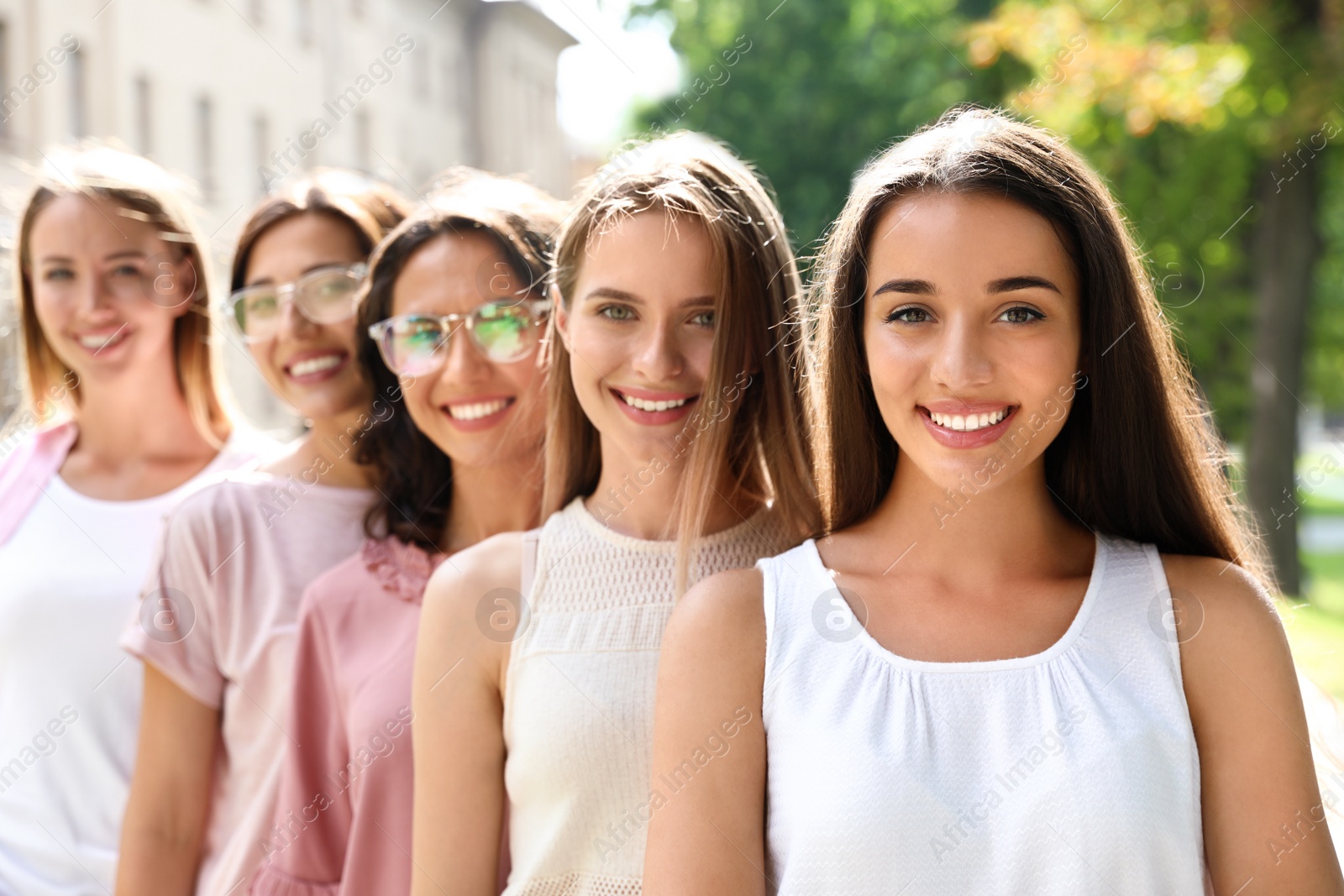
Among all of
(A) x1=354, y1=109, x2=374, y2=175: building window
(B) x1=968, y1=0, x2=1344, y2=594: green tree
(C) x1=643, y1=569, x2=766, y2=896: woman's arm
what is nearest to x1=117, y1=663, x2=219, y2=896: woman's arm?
(C) x1=643, y1=569, x2=766, y2=896: woman's arm

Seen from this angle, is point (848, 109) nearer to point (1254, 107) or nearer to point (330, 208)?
point (1254, 107)

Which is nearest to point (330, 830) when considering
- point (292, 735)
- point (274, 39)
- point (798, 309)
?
point (292, 735)

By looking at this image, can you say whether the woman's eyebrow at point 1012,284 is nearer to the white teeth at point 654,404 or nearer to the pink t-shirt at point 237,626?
the white teeth at point 654,404

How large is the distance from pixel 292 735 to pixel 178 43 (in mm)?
20286

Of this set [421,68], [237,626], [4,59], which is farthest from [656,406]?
[421,68]

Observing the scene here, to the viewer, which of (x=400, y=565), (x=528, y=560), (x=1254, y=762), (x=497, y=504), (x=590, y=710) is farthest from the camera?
(x=497, y=504)

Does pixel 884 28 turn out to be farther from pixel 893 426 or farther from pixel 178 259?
pixel 893 426

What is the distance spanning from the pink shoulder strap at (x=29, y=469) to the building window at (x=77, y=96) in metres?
15.9

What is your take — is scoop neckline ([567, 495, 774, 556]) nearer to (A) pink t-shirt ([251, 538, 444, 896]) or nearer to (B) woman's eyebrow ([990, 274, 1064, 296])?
(A) pink t-shirt ([251, 538, 444, 896])

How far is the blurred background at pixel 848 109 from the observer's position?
30.3ft

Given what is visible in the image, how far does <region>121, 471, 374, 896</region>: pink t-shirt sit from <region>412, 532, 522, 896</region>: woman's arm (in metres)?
0.72

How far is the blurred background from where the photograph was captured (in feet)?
30.3

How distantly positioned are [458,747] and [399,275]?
48.6 inches

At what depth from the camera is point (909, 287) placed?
87.8 inches
